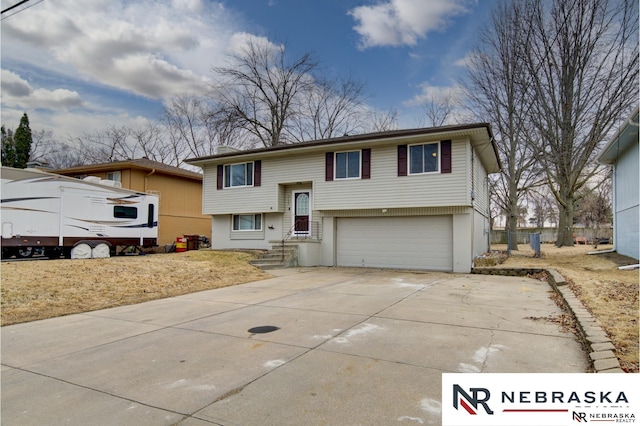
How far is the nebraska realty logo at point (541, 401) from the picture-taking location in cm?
246

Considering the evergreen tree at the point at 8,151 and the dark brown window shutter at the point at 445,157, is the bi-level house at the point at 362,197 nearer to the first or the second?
the dark brown window shutter at the point at 445,157

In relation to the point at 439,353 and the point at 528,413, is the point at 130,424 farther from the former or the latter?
the point at 439,353

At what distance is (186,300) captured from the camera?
815 centimetres

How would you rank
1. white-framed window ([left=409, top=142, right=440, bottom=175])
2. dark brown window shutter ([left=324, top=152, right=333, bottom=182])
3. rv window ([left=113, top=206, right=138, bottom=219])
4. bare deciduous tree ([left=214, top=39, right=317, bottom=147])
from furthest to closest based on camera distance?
1. bare deciduous tree ([left=214, top=39, right=317, bottom=147])
2. rv window ([left=113, top=206, right=138, bottom=219])
3. dark brown window shutter ([left=324, top=152, right=333, bottom=182])
4. white-framed window ([left=409, top=142, right=440, bottom=175])

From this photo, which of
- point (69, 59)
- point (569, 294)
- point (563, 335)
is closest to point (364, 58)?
point (69, 59)

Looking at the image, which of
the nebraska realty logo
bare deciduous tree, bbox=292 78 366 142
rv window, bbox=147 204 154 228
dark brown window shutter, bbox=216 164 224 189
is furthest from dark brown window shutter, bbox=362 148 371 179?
bare deciduous tree, bbox=292 78 366 142

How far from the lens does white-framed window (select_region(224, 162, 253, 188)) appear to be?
57.0ft

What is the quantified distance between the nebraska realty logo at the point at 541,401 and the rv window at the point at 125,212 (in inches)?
638

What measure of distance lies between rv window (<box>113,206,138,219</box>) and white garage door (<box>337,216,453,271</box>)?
9207mm

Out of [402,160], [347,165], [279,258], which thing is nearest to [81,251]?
[279,258]

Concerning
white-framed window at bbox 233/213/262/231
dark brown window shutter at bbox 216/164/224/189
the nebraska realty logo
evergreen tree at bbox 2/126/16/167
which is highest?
evergreen tree at bbox 2/126/16/167

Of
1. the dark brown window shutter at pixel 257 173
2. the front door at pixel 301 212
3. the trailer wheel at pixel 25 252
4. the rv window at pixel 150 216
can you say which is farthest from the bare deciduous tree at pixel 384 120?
the trailer wheel at pixel 25 252

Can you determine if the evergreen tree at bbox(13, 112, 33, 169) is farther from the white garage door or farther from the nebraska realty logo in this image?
the nebraska realty logo

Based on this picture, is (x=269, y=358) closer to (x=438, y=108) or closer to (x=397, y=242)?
(x=397, y=242)
